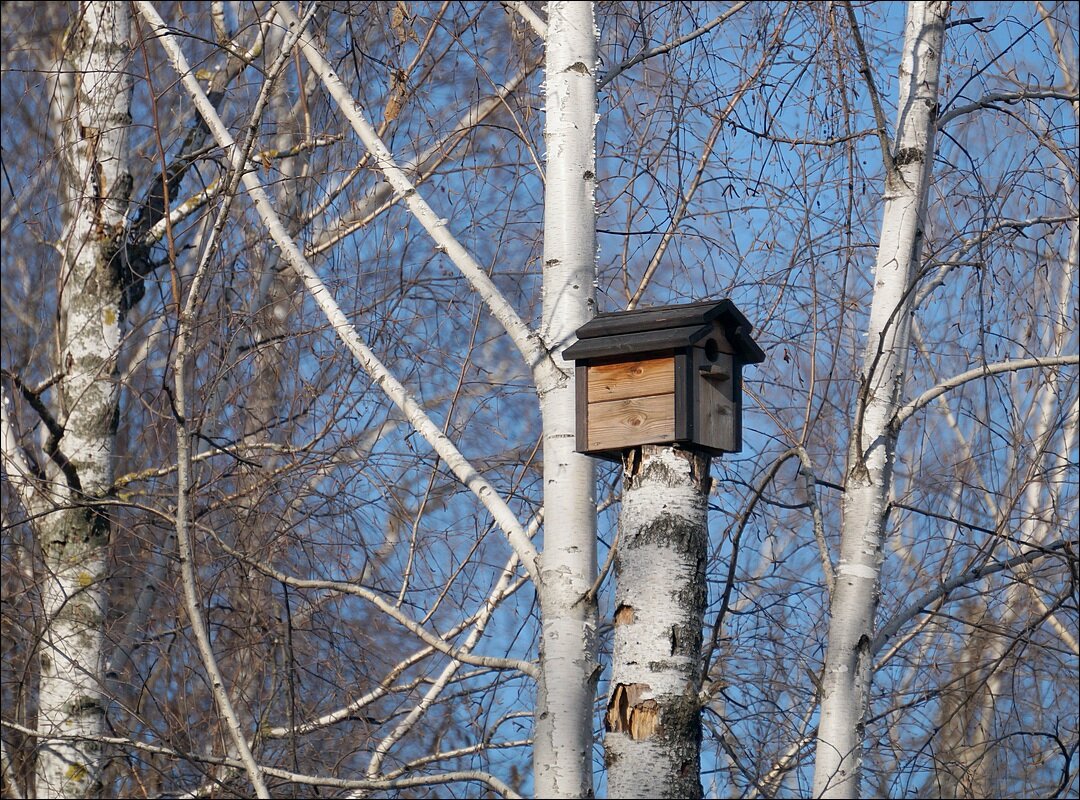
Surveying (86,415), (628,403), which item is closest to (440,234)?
(628,403)

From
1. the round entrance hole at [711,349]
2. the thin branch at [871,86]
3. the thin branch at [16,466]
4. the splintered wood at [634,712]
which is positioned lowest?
the splintered wood at [634,712]

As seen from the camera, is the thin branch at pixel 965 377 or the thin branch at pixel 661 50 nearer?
the thin branch at pixel 965 377

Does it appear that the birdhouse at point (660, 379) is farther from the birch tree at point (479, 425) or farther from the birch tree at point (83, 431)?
the birch tree at point (83, 431)

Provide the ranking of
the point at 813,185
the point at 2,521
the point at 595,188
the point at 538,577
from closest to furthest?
the point at 538,577
the point at 595,188
the point at 813,185
the point at 2,521

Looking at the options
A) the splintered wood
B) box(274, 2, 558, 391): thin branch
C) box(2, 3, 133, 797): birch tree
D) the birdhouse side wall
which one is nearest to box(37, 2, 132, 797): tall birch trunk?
box(2, 3, 133, 797): birch tree

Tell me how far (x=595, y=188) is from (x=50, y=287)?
4073 millimetres

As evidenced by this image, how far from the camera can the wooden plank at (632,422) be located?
2.71m

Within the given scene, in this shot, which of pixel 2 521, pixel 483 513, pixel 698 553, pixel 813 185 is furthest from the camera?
pixel 2 521

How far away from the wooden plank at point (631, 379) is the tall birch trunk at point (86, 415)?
7.37ft

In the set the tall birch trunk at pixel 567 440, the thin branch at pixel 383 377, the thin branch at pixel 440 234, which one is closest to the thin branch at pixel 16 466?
the thin branch at pixel 383 377

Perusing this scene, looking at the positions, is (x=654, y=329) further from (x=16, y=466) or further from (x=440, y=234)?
(x=16, y=466)

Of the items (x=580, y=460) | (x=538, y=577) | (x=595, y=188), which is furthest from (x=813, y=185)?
(x=538, y=577)

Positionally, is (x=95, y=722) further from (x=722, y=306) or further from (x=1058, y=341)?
(x=1058, y=341)

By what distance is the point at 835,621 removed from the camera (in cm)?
304
